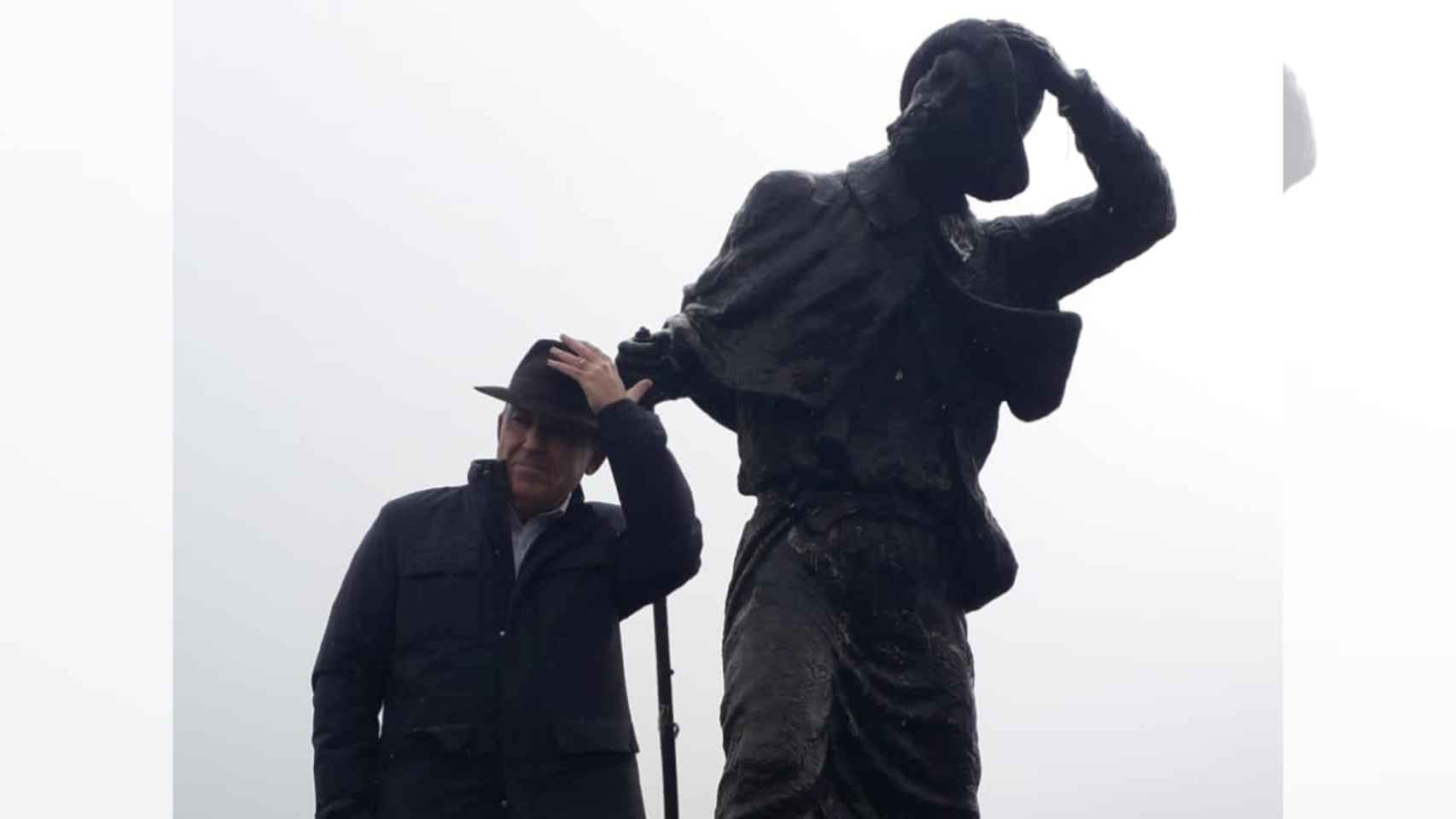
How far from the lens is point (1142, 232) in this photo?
15.9 feet

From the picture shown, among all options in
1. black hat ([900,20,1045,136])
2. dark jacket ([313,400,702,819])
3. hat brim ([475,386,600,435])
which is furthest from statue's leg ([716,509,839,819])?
black hat ([900,20,1045,136])

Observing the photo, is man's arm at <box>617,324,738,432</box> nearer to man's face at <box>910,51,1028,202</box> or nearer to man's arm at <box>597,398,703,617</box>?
man's arm at <box>597,398,703,617</box>

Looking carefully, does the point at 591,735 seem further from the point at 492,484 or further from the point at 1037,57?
the point at 1037,57

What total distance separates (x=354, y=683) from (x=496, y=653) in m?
0.34

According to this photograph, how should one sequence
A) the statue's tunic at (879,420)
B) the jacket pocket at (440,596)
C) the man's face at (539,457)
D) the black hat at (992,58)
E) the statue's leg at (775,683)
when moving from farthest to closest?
1. the man's face at (539,457)
2. the jacket pocket at (440,596)
3. the black hat at (992,58)
4. the statue's tunic at (879,420)
5. the statue's leg at (775,683)

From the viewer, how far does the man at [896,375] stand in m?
4.60

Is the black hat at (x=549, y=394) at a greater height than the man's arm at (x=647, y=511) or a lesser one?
greater

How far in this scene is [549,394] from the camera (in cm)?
501

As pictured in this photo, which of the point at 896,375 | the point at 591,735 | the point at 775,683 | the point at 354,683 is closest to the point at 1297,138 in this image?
the point at 896,375

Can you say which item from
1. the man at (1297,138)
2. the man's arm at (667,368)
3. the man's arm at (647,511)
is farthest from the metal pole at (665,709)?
the man at (1297,138)

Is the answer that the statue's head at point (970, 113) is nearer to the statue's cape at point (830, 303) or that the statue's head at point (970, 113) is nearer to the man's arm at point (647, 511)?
the statue's cape at point (830, 303)

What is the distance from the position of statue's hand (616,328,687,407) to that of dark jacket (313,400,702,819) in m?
0.09

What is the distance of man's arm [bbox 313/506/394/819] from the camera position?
4.88m

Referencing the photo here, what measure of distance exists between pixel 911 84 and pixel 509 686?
158cm
